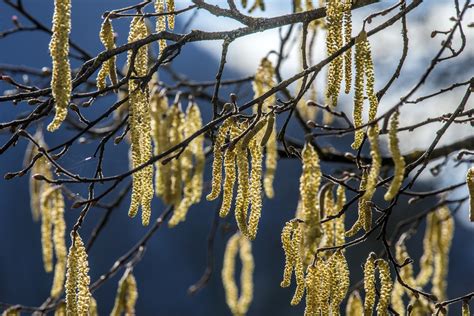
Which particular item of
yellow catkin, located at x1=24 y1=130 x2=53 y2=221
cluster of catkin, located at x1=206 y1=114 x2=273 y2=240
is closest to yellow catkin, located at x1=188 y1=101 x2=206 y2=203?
cluster of catkin, located at x1=206 y1=114 x2=273 y2=240

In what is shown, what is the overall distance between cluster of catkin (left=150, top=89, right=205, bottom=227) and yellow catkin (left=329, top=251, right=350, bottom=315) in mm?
306

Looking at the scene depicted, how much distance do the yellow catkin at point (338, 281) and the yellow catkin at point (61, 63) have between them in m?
0.53

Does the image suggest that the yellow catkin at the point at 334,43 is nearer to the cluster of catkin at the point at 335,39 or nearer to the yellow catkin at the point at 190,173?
the cluster of catkin at the point at 335,39

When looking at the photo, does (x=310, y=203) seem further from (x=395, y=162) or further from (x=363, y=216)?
(x=363, y=216)

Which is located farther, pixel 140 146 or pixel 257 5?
pixel 257 5

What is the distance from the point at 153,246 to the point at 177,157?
5.96m

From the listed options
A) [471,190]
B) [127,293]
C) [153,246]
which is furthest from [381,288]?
[153,246]

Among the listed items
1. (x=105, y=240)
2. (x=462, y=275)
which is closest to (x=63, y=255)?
(x=105, y=240)

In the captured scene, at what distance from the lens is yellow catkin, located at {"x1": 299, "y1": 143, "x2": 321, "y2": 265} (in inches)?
39.0

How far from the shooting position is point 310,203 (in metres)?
1.02

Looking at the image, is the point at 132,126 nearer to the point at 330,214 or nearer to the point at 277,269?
the point at 330,214

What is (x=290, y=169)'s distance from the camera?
6.99 meters

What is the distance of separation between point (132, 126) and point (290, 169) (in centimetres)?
588

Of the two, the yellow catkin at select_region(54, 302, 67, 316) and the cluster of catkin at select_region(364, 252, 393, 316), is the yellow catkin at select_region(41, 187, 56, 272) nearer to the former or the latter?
the yellow catkin at select_region(54, 302, 67, 316)
